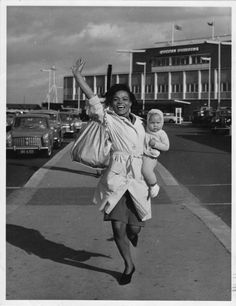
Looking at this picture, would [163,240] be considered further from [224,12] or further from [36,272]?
[224,12]

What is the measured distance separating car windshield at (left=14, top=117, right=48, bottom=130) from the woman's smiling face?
9613 mm

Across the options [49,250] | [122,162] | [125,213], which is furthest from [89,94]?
[49,250]

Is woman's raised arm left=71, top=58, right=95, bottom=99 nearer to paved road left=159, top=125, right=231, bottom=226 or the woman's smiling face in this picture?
the woman's smiling face

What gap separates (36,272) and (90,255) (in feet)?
1.88

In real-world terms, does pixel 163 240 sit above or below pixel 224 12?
below

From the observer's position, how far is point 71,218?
6.11 meters

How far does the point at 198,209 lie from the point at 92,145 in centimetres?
315

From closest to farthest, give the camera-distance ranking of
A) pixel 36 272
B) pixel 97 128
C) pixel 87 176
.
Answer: pixel 97 128
pixel 36 272
pixel 87 176

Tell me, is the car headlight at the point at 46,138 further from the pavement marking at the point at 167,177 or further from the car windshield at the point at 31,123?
the pavement marking at the point at 167,177

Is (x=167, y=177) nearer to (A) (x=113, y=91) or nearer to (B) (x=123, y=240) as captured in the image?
(B) (x=123, y=240)

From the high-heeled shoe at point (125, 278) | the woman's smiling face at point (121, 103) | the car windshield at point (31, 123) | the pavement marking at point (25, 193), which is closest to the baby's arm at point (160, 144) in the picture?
the woman's smiling face at point (121, 103)

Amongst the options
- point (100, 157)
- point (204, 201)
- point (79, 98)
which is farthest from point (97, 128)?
point (204, 201)

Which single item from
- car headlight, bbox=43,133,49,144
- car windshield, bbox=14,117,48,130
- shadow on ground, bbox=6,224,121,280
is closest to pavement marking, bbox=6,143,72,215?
shadow on ground, bbox=6,224,121,280

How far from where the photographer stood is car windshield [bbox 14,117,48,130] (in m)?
13.6
